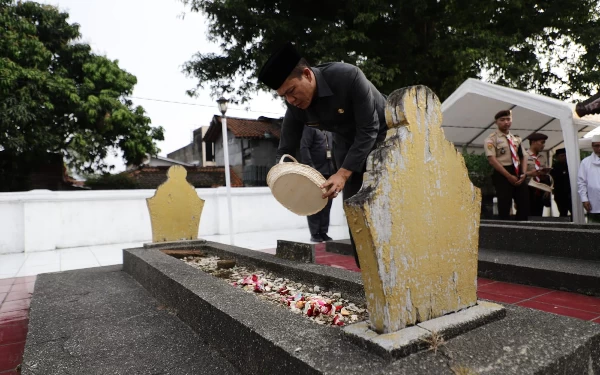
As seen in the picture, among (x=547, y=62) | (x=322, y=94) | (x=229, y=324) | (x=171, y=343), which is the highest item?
(x=547, y=62)

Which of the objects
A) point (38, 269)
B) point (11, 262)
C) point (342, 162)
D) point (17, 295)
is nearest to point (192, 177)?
point (11, 262)

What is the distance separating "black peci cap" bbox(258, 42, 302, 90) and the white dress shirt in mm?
4145

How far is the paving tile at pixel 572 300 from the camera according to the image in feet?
7.92

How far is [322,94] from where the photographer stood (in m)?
2.29

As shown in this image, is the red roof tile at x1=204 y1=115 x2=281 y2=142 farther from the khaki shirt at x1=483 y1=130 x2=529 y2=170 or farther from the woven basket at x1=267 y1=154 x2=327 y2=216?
the woven basket at x1=267 y1=154 x2=327 y2=216

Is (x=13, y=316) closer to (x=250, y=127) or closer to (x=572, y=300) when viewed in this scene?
(x=572, y=300)

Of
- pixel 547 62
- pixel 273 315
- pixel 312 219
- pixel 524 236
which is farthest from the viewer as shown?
pixel 547 62

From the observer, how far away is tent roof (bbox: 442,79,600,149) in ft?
18.6

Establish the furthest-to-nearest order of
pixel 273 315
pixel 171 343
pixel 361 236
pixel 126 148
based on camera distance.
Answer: pixel 126 148 < pixel 171 343 < pixel 273 315 < pixel 361 236

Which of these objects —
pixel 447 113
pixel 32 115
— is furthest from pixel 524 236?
pixel 32 115

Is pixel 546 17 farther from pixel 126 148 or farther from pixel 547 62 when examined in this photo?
pixel 126 148

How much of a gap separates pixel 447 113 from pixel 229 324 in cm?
693

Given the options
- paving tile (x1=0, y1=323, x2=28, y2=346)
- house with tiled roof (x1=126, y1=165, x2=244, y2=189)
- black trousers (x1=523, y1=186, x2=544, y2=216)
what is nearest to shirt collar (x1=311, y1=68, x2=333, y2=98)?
paving tile (x1=0, y1=323, x2=28, y2=346)

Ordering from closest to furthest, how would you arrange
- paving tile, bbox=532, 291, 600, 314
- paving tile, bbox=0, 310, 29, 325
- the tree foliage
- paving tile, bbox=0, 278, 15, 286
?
1. paving tile, bbox=532, 291, 600, 314
2. paving tile, bbox=0, 310, 29, 325
3. paving tile, bbox=0, 278, 15, 286
4. the tree foliage
